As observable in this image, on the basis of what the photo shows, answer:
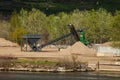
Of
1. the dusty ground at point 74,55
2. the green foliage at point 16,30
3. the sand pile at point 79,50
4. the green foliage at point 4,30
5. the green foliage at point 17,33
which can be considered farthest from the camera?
the green foliage at point 4,30

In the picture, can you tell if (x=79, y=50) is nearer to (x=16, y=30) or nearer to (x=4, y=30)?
(x=16, y=30)

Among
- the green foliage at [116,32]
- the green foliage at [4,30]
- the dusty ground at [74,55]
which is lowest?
the dusty ground at [74,55]

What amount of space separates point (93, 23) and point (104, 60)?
148 ft

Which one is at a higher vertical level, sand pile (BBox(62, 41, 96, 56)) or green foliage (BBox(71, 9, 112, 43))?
green foliage (BBox(71, 9, 112, 43))

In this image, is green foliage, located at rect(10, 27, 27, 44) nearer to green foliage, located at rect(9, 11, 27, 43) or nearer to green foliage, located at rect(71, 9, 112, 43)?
green foliage, located at rect(9, 11, 27, 43)

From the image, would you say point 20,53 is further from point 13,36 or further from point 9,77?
point 13,36

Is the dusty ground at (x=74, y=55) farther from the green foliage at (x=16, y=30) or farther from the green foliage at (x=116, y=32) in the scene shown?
the green foliage at (x=16, y=30)

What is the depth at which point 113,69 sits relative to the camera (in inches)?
4008

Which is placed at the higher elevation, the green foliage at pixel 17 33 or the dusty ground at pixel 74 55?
the green foliage at pixel 17 33

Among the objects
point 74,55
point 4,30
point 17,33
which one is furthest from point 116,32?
point 4,30

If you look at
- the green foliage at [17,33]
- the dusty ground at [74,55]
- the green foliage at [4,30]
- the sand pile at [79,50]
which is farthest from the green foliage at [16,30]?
the sand pile at [79,50]

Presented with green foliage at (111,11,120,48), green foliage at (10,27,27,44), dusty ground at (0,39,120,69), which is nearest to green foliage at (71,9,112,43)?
green foliage at (10,27,27,44)

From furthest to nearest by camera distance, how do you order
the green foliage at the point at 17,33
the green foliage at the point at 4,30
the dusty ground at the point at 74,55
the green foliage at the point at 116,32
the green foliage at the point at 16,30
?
the green foliage at the point at 4,30, the green foliage at the point at 16,30, the green foliage at the point at 17,33, the green foliage at the point at 116,32, the dusty ground at the point at 74,55

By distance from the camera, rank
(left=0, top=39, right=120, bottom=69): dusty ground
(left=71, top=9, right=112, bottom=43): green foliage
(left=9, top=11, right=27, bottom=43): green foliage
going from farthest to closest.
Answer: (left=9, top=11, right=27, bottom=43): green foliage < (left=71, top=9, right=112, bottom=43): green foliage < (left=0, top=39, right=120, bottom=69): dusty ground
